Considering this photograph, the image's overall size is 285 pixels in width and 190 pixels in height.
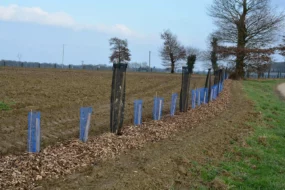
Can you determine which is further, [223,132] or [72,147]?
[223,132]

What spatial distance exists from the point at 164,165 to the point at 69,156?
1.71m

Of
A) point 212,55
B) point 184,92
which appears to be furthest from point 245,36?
point 184,92

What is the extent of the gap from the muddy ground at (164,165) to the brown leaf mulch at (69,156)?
0.18 m

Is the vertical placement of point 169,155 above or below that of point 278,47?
below

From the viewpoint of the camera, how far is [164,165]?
642 centimetres

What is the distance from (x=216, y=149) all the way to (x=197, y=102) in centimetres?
676

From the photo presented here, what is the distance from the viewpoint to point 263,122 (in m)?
12.7

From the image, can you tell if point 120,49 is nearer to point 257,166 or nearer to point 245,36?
point 245,36

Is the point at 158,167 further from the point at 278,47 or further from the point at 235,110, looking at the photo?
the point at 278,47

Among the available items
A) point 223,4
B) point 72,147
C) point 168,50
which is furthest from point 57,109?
point 168,50

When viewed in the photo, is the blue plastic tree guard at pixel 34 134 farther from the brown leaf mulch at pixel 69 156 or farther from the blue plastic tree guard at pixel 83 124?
the blue plastic tree guard at pixel 83 124

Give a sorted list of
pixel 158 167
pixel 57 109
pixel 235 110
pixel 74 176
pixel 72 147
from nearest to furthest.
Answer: pixel 74 176
pixel 158 167
pixel 72 147
pixel 57 109
pixel 235 110

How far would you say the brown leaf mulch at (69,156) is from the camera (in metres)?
5.18

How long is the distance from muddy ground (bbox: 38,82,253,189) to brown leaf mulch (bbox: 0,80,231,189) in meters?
0.18
